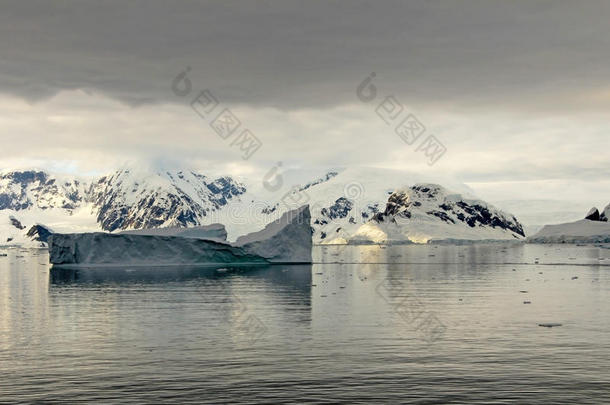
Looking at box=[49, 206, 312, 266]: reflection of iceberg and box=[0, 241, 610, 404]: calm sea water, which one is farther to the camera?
box=[49, 206, 312, 266]: reflection of iceberg

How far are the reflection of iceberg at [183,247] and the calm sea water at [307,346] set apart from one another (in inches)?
1481

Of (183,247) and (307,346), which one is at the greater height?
(183,247)

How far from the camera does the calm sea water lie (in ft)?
83.1

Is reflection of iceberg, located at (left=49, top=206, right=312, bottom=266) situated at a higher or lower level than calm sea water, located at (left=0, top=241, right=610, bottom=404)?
higher

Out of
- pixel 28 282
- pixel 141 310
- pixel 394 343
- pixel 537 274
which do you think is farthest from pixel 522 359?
pixel 28 282

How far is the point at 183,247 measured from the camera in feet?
339

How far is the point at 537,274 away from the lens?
86.9m

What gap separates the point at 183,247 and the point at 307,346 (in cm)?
7134

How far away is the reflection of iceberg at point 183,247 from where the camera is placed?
101m

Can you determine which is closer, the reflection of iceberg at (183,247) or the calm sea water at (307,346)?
the calm sea water at (307,346)

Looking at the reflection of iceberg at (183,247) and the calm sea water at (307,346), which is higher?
the reflection of iceberg at (183,247)

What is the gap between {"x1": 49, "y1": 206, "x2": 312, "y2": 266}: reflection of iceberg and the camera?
101000mm

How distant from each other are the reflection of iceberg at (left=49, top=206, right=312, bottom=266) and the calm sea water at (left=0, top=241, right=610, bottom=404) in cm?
3761

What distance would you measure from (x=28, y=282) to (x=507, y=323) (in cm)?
5903
